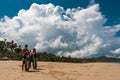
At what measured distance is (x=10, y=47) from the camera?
67.8 metres

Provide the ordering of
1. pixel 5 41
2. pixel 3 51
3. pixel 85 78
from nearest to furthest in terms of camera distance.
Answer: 1. pixel 85 78
2. pixel 3 51
3. pixel 5 41

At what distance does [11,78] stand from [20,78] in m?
0.57

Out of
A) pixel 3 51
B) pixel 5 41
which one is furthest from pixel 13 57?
pixel 5 41

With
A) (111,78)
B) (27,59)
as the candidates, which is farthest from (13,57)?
(111,78)

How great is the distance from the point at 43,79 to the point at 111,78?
537 cm

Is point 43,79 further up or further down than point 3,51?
further down

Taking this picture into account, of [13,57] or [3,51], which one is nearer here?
[13,57]

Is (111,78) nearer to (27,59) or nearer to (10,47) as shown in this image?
(27,59)

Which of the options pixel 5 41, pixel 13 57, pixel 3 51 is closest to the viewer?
pixel 13 57

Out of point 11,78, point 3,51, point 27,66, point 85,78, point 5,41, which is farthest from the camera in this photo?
point 5,41

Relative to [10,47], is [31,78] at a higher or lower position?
lower

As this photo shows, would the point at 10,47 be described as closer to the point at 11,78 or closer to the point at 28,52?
the point at 28,52

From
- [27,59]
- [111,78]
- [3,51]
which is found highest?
[3,51]

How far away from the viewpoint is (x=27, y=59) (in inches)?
902
